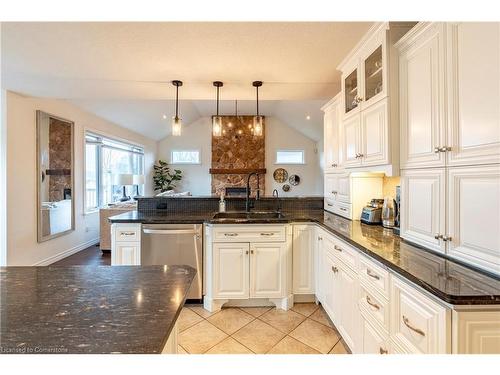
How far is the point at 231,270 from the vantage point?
245 centimetres

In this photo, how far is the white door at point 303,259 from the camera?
2508mm

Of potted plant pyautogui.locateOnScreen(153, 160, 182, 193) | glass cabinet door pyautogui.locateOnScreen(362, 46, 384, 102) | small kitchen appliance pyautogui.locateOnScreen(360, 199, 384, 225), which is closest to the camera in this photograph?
glass cabinet door pyautogui.locateOnScreen(362, 46, 384, 102)

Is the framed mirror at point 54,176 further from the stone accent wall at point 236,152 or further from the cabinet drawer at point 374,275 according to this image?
the stone accent wall at point 236,152

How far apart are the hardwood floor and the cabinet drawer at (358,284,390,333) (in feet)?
11.8

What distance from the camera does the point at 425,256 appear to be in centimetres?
127

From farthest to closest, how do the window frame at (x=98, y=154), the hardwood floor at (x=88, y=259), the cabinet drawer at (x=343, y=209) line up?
the window frame at (x=98, y=154), the hardwood floor at (x=88, y=259), the cabinet drawer at (x=343, y=209)

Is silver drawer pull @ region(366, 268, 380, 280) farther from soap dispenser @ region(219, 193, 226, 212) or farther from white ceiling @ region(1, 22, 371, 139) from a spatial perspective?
soap dispenser @ region(219, 193, 226, 212)

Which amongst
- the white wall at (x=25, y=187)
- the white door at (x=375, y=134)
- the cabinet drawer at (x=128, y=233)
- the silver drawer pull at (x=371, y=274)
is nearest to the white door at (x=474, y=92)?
the white door at (x=375, y=134)

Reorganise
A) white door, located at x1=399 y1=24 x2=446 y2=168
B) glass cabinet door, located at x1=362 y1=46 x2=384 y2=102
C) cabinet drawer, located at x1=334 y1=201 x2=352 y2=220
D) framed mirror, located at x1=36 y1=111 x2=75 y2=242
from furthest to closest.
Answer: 1. framed mirror, located at x1=36 y1=111 x2=75 y2=242
2. cabinet drawer, located at x1=334 y1=201 x2=352 y2=220
3. glass cabinet door, located at x1=362 y1=46 x2=384 y2=102
4. white door, located at x1=399 y1=24 x2=446 y2=168

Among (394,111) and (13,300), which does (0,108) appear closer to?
(13,300)

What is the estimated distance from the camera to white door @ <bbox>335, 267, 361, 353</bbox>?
5.28 feet

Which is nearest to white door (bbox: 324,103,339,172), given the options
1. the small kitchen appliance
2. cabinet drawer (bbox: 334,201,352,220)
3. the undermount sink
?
cabinet drawer (bbox: 334,201,352,220)

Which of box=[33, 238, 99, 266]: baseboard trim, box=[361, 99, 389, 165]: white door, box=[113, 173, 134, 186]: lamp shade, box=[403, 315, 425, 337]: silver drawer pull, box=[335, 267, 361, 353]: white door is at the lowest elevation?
box=[33, 238, 99, 266]: baseboard trim

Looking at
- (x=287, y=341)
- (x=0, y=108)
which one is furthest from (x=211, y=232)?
(x=0, y=108)
